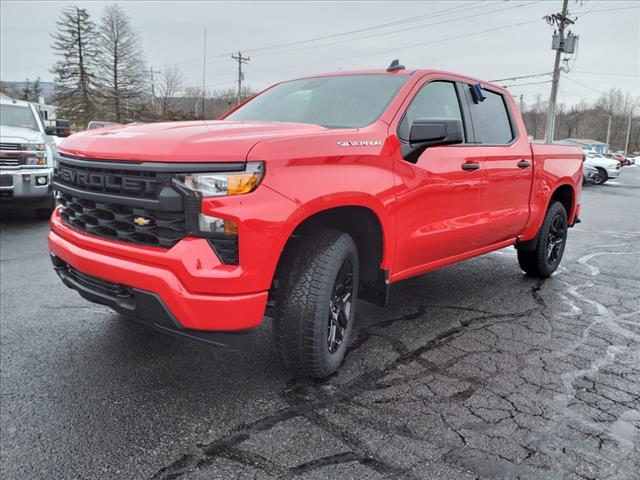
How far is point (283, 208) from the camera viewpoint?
2.52m

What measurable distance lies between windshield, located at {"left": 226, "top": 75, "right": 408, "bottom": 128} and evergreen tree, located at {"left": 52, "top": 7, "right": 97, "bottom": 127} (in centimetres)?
5152

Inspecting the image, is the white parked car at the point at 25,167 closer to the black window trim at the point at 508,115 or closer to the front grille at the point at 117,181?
the front grille at the point at 117,181

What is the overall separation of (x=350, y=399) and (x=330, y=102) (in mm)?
2041

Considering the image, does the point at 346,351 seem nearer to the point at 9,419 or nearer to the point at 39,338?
the point at 9,419

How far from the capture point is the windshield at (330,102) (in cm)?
347

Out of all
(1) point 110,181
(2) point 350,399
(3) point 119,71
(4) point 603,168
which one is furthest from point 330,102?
(3) point 119,71

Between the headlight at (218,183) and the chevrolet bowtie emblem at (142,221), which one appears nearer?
the headlight at (218,183)

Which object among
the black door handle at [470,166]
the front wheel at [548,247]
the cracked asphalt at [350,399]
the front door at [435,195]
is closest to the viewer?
the cracked asphalt at [350,399]

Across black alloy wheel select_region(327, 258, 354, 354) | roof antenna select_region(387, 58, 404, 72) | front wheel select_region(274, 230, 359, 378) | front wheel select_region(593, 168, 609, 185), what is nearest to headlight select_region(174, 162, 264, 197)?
front wheel select_region(274, 230, 359, 378)

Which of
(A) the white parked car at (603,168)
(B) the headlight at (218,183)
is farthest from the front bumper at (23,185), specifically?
(A) the white parked car at (603,168)

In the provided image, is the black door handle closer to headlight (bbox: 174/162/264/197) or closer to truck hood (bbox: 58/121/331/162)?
truck hood (bbox: 58/121/331/162)

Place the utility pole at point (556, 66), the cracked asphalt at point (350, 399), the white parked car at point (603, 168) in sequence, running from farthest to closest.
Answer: the utility pole at point (556, 66) → the white parked car at point (603, 168) → the cracked asphalt at point (350, 399)

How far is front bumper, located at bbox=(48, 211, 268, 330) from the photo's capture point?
95.3 inches

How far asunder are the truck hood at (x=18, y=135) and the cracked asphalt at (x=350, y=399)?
431 centimetres
